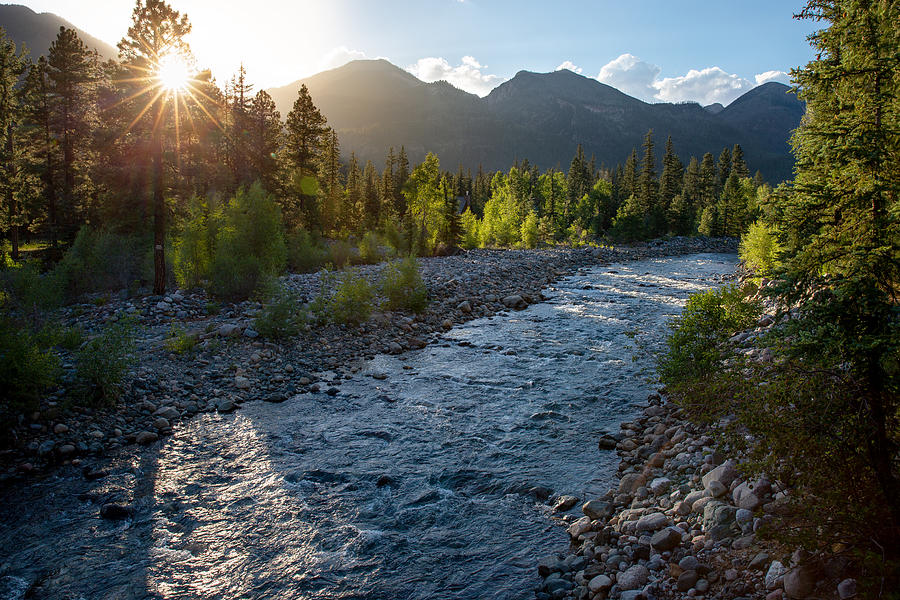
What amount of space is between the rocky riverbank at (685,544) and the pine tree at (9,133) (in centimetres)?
3191

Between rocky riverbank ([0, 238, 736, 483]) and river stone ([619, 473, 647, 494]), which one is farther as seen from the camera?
rocky riverbank ([0, 238, 736, 483])

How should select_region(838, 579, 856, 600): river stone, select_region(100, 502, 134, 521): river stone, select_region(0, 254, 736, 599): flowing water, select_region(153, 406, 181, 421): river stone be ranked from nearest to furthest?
select_region(838, 579, 856, 600): river stone, select_region(0, 254, 736, 599): flowing water, select_region(100, 502, 134, 521): river stone, select_region(153, 406, 181, 421): river stone

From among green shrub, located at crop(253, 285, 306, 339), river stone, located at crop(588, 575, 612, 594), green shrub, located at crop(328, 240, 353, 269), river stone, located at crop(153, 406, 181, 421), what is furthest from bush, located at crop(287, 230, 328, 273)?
river stone, located at crop(588, 575, 612, 594)

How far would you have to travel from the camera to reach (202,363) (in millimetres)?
11219

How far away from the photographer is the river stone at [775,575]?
3801mm

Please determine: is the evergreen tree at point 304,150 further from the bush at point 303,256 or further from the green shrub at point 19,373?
the green shrub at point 19,373

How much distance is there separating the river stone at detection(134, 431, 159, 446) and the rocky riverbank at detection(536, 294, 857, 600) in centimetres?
686

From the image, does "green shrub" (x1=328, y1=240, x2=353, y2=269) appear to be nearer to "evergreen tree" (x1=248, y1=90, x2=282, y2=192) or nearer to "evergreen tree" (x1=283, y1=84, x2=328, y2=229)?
"evergreen tree" (x1=283, y1=84, x2=328, y2=229)

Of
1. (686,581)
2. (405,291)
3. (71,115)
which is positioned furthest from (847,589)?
(71,115)

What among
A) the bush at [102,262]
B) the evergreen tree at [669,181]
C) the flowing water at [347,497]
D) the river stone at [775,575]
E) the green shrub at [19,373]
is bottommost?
the flowing water at [347,497]

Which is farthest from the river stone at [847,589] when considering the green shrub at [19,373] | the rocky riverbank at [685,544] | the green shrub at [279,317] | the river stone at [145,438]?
the green shrub at [279,317]

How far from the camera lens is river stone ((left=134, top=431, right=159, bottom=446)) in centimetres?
808

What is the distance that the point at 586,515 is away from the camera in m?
6.02

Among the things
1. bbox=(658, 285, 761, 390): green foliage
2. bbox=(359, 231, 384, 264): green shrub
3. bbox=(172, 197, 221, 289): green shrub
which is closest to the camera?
bbox=(658, 285, 761, 390): green foliage
